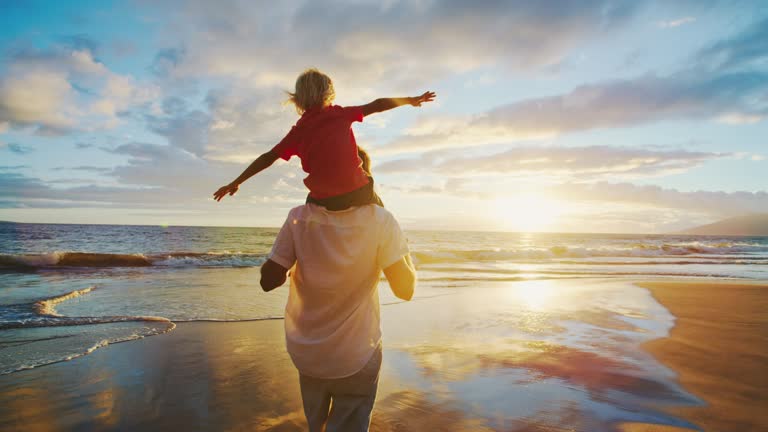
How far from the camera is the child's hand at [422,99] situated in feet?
7.07

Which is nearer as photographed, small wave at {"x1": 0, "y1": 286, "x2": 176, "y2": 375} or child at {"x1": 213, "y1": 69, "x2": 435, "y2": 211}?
child at {"x1": 213, "y1": 69, "x2": 435, "y2": 211}

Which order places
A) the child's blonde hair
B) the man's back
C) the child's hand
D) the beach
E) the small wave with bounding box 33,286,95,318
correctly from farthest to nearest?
the small wave with bounding box 33,286,95,318, the beach, the child's hand, the child's blonde hair, the man's back

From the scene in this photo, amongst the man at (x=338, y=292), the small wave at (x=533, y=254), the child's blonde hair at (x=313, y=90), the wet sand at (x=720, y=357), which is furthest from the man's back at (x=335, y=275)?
the small wave at (x=533, y=254)

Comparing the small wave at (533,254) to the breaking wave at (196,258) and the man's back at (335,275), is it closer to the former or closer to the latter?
the breaking wave at (196,258)

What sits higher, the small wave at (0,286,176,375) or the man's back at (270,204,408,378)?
the man's back at (270,204,408,378)

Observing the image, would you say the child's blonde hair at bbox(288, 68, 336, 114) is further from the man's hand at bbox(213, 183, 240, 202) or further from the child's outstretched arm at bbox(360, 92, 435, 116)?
the man's hand at bbox(213, 183, 240, 202)

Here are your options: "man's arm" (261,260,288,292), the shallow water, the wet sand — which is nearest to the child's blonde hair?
"man's arm" (261,260,288,292)

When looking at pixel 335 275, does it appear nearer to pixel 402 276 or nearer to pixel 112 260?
pixel 402 276

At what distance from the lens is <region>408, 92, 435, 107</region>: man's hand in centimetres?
215

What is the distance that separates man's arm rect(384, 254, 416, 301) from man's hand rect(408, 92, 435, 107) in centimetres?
83

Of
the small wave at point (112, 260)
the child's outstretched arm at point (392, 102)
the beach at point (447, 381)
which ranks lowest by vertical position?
the small wave at point (112, 260)

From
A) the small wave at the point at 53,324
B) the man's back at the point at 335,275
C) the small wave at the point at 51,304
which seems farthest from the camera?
the small wave at the point at 51,304

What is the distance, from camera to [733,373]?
14.7 feet

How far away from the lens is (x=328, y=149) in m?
1.82
